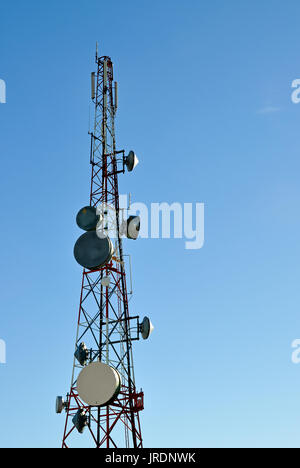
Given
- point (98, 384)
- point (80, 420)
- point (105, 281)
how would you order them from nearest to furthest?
point (98, 384) < point (80, 420) < point (105, 281)

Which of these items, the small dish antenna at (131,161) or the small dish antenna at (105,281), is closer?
the small dish antenna at (105,281)

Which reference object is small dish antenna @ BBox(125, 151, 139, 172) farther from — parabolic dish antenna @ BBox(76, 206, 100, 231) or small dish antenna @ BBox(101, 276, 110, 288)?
small dish antenna @ BBox(101, 276, 110, 288)

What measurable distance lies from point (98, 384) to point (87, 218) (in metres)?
9.84

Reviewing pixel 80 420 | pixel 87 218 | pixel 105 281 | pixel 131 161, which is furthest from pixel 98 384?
pixel 131 161

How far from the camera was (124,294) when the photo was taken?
99.9ft

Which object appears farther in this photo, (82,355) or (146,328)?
(146,328)

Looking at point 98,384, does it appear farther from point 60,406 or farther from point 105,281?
point 105,281

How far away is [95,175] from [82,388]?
44.2 ft

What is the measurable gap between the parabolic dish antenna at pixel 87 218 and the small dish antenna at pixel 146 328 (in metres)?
6.34

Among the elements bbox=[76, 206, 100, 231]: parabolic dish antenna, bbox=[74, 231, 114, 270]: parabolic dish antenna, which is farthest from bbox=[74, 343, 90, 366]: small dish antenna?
bbox=[76, 206, 100, 231]: parabolic dish antenna

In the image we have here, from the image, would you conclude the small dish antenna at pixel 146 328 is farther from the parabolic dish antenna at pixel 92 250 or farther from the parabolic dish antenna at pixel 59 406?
the parabolic dish antenna at pixel 59 406

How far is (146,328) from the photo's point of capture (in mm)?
29297

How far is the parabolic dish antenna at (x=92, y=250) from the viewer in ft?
95.4

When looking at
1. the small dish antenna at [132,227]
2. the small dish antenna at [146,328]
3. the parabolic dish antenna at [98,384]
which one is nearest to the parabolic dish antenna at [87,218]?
the small dish antenna at [132,227]
